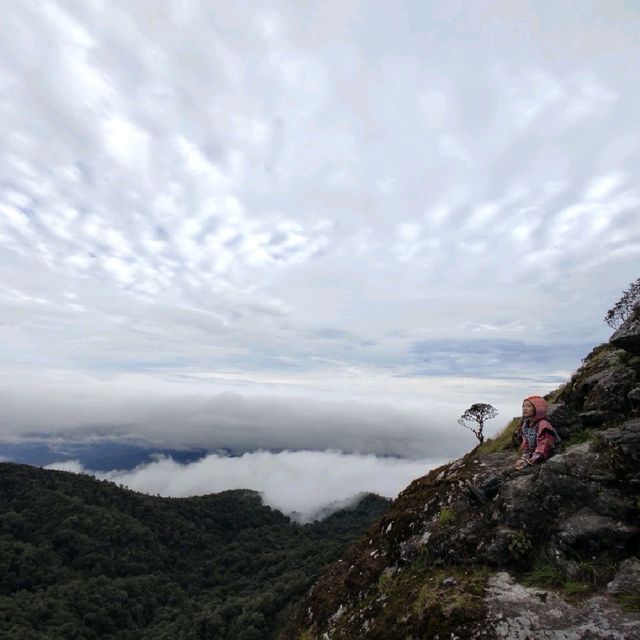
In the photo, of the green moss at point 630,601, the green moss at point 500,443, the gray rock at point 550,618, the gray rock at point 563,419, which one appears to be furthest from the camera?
the green moss at point 500,443

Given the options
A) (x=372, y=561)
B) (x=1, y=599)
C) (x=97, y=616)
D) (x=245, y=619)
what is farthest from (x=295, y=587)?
(x=372, y=561)

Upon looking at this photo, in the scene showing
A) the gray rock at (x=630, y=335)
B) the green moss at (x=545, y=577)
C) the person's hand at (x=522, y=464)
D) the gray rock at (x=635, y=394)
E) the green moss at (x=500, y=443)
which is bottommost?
the green moss at (x=545, y=577)

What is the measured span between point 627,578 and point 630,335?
534cm

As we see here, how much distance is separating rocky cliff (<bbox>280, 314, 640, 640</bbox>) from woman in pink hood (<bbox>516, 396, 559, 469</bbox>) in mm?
A: 401

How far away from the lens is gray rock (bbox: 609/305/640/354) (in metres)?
9.00

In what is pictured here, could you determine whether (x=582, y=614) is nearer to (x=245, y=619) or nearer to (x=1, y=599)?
(x=245, y=619)

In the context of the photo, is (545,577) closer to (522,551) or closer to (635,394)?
(522,551)

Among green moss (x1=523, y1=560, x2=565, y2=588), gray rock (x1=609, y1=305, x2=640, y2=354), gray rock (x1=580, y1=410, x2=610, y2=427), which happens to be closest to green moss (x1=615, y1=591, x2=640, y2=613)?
green moss (x1=523, y1=560, x2=565, y2=588)

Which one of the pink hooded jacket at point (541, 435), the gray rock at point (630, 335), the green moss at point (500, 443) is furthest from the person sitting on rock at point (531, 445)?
the green moss at point (500, 443)

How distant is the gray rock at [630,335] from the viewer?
9.00 metres

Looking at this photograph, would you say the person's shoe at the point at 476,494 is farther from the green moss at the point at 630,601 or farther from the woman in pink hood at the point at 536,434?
the green moss at the point at 630,601

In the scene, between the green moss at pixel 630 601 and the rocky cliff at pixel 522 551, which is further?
the rocky cliff at pixel 522 551

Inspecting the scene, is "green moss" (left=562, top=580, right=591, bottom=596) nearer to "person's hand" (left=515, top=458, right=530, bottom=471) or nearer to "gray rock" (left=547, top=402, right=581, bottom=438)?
"person's hand" (left=515, top=458, right=530, bottom=471)

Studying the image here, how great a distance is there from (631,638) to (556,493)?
8.83ft
